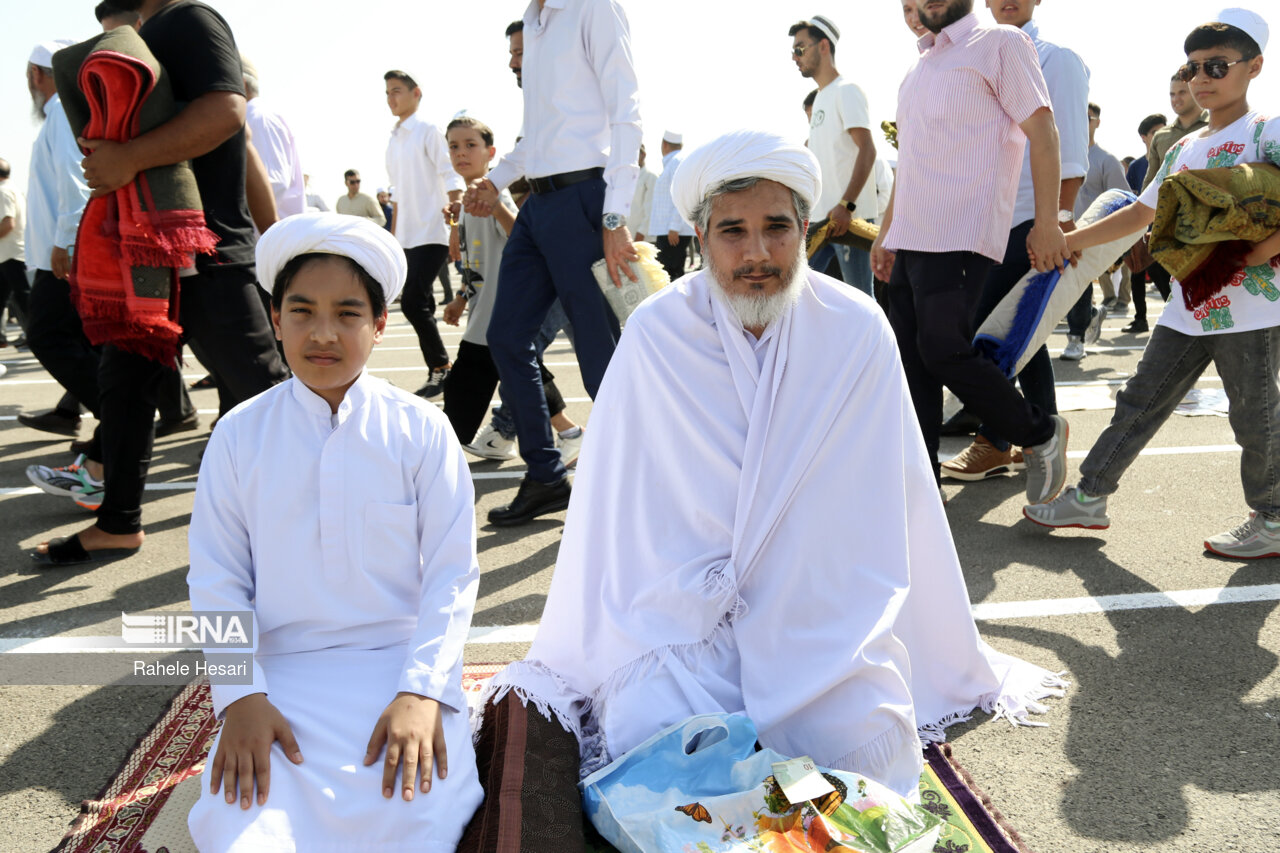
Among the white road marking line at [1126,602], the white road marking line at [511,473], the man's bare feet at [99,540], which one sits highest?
the man's bare feet at [99,540]

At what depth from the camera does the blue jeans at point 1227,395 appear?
12.0 feet

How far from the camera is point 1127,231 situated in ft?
13.3

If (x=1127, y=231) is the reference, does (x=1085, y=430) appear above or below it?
below

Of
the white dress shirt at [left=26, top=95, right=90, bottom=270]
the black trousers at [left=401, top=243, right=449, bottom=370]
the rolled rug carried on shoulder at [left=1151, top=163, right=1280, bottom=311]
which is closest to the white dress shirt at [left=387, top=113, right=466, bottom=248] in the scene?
the black trousers at [left=401, top=243, right=449, bottom=370]

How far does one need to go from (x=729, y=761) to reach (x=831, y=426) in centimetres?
82

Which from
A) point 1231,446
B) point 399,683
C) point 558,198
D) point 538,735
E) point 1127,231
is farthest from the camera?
point 1231,446

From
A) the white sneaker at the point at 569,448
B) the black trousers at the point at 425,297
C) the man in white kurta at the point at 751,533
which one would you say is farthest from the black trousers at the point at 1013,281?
the black trousers at the point at 425,297

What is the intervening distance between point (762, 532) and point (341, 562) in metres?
0.96

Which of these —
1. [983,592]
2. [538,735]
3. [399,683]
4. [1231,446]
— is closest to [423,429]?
[399,683]

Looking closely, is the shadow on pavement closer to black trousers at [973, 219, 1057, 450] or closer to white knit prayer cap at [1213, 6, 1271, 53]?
black trousers at [973, 219, 1057, 450]

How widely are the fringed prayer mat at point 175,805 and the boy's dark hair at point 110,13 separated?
266 cm

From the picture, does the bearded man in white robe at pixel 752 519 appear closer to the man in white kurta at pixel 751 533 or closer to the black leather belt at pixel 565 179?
the man in white kurta at pixel 751 533

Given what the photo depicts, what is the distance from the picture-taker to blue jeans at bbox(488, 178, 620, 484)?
4.40m

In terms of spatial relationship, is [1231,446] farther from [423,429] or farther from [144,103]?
[144,103]
